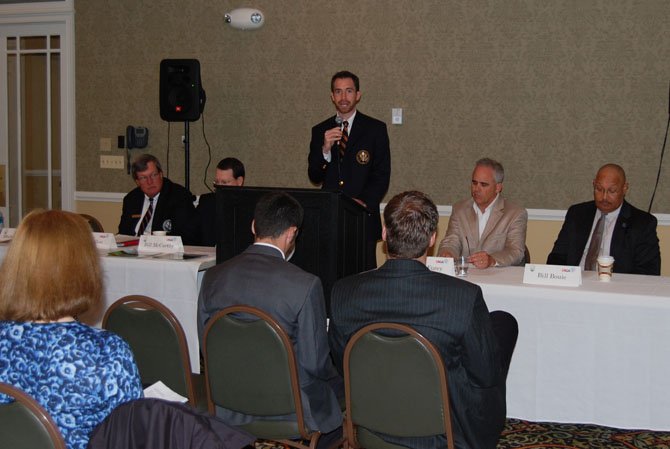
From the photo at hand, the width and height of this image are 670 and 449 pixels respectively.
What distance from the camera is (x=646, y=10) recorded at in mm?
5746

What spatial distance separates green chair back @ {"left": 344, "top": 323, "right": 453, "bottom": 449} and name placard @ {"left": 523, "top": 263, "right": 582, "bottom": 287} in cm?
121

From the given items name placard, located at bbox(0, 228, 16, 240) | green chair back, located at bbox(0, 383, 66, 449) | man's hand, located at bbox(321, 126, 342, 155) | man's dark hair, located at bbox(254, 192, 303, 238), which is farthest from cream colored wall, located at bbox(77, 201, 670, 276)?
green chair back, located at bbox(0, 383, 66, 449)

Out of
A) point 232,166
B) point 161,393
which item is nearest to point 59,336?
point 161,393

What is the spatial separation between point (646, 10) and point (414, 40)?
5.71 ft

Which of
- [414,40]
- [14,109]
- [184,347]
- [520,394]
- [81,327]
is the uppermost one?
[414,40]

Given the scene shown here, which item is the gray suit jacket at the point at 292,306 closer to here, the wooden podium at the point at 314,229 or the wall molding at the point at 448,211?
the wooden podium at the point at 314,229

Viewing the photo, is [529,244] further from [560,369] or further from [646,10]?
[560,369]

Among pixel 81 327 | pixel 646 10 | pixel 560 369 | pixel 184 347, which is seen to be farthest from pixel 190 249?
pixel 646 10

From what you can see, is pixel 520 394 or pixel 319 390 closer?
pixel 319 390

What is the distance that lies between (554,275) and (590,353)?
37cm

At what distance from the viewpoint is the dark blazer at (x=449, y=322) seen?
94.9 inches

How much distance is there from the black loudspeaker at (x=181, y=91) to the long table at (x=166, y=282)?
267 centimetres

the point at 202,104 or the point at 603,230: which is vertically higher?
the point at 202,104

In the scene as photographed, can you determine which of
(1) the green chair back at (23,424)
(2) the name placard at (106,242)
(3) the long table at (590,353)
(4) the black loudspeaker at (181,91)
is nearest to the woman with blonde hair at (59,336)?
(1) the green chair back at (23,424)
